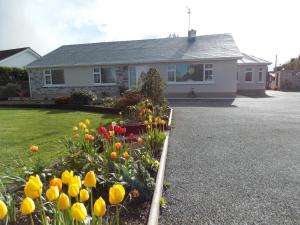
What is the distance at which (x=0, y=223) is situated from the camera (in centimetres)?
202

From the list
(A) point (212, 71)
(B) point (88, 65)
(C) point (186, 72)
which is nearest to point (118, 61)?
(B) point (88, 65)

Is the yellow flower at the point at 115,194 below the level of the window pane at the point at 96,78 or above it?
below

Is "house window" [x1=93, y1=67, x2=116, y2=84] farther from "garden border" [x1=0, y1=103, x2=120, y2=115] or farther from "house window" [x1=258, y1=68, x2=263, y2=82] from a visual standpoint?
"house window" [x1=258, y1=68, x2=263, y2=82]

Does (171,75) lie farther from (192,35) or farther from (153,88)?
(153,88)

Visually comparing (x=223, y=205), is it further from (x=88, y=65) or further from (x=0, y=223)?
(x=88, y=65)

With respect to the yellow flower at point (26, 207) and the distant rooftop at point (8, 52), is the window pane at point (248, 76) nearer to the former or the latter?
the yellow flower at point (26, 207)

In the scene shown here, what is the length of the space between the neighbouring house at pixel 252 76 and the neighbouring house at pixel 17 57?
26363mm

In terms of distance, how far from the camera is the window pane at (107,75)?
18.8 metres

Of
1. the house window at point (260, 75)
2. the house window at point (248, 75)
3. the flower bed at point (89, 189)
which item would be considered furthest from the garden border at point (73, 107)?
the house window at point (260, 75)

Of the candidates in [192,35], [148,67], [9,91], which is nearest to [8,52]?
[9,91]

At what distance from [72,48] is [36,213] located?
935 inches

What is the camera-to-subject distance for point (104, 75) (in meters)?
19.0

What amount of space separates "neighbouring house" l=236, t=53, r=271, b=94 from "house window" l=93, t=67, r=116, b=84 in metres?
12.9

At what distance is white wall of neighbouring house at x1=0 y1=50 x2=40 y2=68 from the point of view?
29141mm
